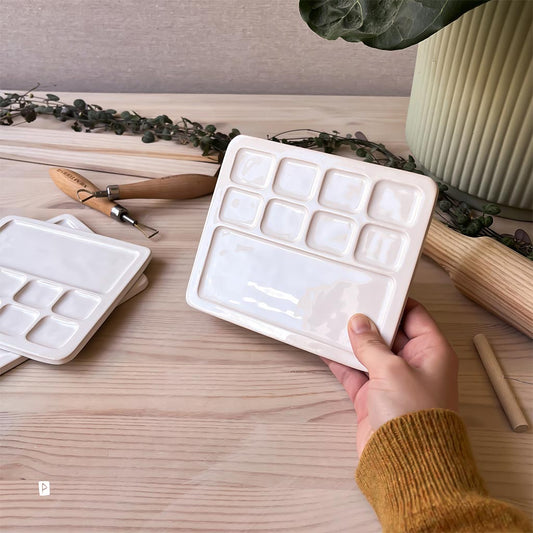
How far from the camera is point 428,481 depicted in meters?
0.40

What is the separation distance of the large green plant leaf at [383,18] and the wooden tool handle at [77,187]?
367 millimetres

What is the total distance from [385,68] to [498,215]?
0.45 m

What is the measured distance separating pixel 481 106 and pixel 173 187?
0.41 m

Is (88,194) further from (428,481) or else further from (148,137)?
(428,481)

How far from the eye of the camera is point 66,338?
0.54 metres

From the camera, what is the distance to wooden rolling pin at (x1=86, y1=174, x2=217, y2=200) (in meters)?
0.71

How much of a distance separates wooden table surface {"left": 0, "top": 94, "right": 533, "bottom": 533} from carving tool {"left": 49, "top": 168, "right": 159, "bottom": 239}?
0.08m

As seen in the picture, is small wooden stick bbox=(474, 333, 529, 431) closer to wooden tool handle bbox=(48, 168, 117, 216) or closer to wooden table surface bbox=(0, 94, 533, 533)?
wooden table surface bbox=(0, 94, 533, 533)

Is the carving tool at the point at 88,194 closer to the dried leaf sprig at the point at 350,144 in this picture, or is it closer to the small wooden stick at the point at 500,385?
the dried leaf sprig at the point at 350,144

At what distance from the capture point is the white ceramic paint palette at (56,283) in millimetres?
540

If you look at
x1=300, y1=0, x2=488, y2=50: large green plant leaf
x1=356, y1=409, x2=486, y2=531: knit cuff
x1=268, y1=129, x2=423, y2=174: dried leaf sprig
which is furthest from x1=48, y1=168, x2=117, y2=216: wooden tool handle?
x1=356, y1=409, x2=486, y2=531: knit cuff

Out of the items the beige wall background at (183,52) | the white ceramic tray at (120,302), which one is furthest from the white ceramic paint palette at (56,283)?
the beige wall background at (183,52)

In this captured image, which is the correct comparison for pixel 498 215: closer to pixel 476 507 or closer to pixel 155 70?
pixel 476 507

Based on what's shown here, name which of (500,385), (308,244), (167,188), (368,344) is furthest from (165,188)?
(500,385)
